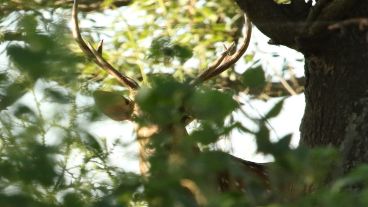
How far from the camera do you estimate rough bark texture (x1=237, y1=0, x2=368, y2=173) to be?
3752 millimetres

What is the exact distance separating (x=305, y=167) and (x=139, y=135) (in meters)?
0.42

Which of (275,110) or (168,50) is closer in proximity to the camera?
(275,110)

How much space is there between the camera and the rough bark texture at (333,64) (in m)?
3.75

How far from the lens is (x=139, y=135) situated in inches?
77.5

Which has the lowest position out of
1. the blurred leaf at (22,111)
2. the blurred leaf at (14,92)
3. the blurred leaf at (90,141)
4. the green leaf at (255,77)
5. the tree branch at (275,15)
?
the tree branch at (275,15)

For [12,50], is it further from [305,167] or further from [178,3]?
[178,3]

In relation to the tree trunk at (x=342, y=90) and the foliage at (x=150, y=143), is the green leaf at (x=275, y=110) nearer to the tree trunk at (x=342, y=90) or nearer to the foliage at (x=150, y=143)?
the foliage at (x=150, y=143)

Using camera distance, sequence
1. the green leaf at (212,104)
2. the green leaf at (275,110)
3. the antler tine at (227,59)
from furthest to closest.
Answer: the antler tine at (227,59), the green leaf at (275,110), the green leaf at (212,104)

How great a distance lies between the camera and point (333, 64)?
388 centimetres

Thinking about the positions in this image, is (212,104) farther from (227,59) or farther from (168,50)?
(227,59)

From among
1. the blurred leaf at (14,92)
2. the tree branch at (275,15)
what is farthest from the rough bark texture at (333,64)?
the blurred leaf at (14,92)

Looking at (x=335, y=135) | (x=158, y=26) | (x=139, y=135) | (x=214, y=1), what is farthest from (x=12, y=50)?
(x=214, y=1)

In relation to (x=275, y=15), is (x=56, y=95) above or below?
above

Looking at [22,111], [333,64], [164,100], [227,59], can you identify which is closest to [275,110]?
[164,100]
